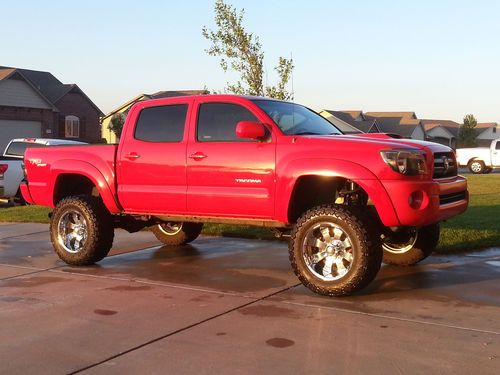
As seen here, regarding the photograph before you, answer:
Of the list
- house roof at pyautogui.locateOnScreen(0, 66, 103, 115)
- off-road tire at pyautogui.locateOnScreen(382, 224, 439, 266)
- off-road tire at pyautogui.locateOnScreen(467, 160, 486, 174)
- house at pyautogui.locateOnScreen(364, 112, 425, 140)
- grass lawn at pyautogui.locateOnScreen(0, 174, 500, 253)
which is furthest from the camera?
house at pyautogui.locateOnScreen(364, 112, 425, 140)

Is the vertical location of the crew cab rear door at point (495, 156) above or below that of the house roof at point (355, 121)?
below

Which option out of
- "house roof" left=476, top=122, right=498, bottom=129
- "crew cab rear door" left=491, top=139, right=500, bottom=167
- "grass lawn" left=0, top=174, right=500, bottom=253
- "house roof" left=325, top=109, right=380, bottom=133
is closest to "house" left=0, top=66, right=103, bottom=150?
"house roof" left=325, top=109, right=380, bottom=133

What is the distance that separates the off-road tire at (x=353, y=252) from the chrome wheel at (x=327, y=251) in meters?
0.04

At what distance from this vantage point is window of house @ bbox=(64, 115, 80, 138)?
151ft

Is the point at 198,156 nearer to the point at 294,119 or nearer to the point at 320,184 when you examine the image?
the point at 294,119

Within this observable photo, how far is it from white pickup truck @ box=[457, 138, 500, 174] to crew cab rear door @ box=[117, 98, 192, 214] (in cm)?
2922

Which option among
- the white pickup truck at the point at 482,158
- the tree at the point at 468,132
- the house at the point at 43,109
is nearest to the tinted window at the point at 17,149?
the house at the point at 43,109

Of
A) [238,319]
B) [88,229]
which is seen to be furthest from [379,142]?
[88,229]

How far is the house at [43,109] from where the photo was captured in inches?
1522

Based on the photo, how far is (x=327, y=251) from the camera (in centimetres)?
582

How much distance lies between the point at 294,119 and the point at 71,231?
319cm

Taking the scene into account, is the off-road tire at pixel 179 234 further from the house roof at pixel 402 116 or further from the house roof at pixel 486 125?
the house roof at pixel 486 125

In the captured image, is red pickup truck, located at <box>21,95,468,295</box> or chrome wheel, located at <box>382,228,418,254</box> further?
chrome wheel, located at <box>382,228,418,254</box>

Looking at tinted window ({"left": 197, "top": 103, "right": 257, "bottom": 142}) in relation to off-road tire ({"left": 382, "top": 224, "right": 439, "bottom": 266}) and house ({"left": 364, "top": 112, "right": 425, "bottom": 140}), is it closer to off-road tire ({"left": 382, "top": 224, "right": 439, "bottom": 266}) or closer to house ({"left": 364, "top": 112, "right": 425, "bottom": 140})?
off-road tire ({"left": 382, "top": 224, "right": 439, "bottom": 266})
